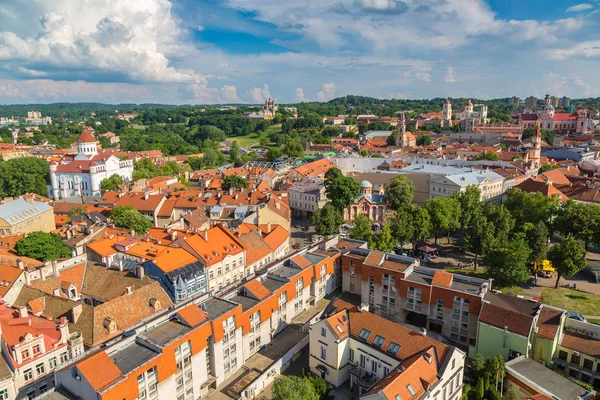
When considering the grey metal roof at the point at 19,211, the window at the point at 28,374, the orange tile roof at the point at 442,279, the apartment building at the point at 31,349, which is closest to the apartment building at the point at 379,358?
the orange tile roof at the point at 442,279

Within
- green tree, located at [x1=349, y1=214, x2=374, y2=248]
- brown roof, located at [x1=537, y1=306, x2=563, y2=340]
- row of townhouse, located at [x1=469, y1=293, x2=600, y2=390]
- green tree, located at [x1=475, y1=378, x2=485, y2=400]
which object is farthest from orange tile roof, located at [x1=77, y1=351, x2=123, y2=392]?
green tree, located at [x1=349, y1=214, x2=374, y2=248]

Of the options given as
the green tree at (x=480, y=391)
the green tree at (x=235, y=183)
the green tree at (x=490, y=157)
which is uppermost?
the green tree at (x=490, y=157)

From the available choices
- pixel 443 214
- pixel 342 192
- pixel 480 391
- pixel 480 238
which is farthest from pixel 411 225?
pixel 480 391

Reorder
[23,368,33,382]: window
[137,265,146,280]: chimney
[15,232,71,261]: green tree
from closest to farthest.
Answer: [23,368,33,382]: window < [137,265,146,280]: chimney < [15,232,71,261]: green tree

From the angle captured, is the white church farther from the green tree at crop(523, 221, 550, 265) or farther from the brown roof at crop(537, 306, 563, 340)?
the brown roof at crop(537, 306, 563, 340)

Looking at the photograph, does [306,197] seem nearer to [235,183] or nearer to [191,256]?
[235,183]

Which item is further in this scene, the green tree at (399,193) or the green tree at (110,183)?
the green tree at (110,183)

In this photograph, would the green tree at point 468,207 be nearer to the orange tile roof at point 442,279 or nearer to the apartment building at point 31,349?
the orange tile roof at point 442,279
